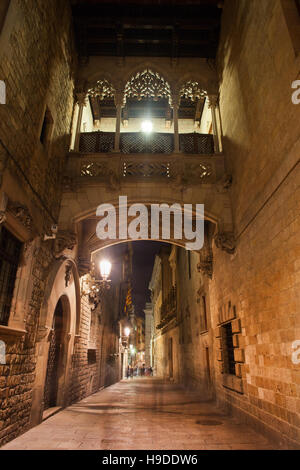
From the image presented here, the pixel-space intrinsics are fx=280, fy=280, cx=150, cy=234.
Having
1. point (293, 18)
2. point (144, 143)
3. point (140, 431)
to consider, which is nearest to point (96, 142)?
point (144, 143)

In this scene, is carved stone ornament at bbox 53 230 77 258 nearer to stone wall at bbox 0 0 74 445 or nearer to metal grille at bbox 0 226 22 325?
stone wall at bbox 0 0 74 445

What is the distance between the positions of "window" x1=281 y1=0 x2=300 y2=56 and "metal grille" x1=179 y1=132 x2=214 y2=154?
4463mm

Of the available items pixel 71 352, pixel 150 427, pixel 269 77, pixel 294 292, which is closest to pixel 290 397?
pixel 294 292

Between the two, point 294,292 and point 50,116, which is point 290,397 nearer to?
point 294,292

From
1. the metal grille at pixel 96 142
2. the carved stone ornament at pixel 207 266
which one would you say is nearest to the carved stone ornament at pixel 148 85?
the metal grille at pixel 96 142

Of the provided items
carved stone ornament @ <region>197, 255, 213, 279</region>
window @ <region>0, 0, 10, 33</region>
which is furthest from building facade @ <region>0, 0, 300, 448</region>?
carved stone ornament @ <region>197, 255, 213, 279</region>

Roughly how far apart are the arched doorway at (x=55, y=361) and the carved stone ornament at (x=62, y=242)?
1904 mm

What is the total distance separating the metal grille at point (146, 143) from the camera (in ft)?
29.0

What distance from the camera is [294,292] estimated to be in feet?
13.4

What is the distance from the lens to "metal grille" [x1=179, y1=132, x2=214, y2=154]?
895cm

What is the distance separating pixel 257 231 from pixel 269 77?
9.41ft

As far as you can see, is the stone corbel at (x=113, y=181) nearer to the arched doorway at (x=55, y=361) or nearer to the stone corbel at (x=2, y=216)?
the arched doorway at (x=55, y=361)

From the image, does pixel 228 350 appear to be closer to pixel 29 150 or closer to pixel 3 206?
pixel 3 206

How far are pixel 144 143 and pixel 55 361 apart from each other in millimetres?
6911
